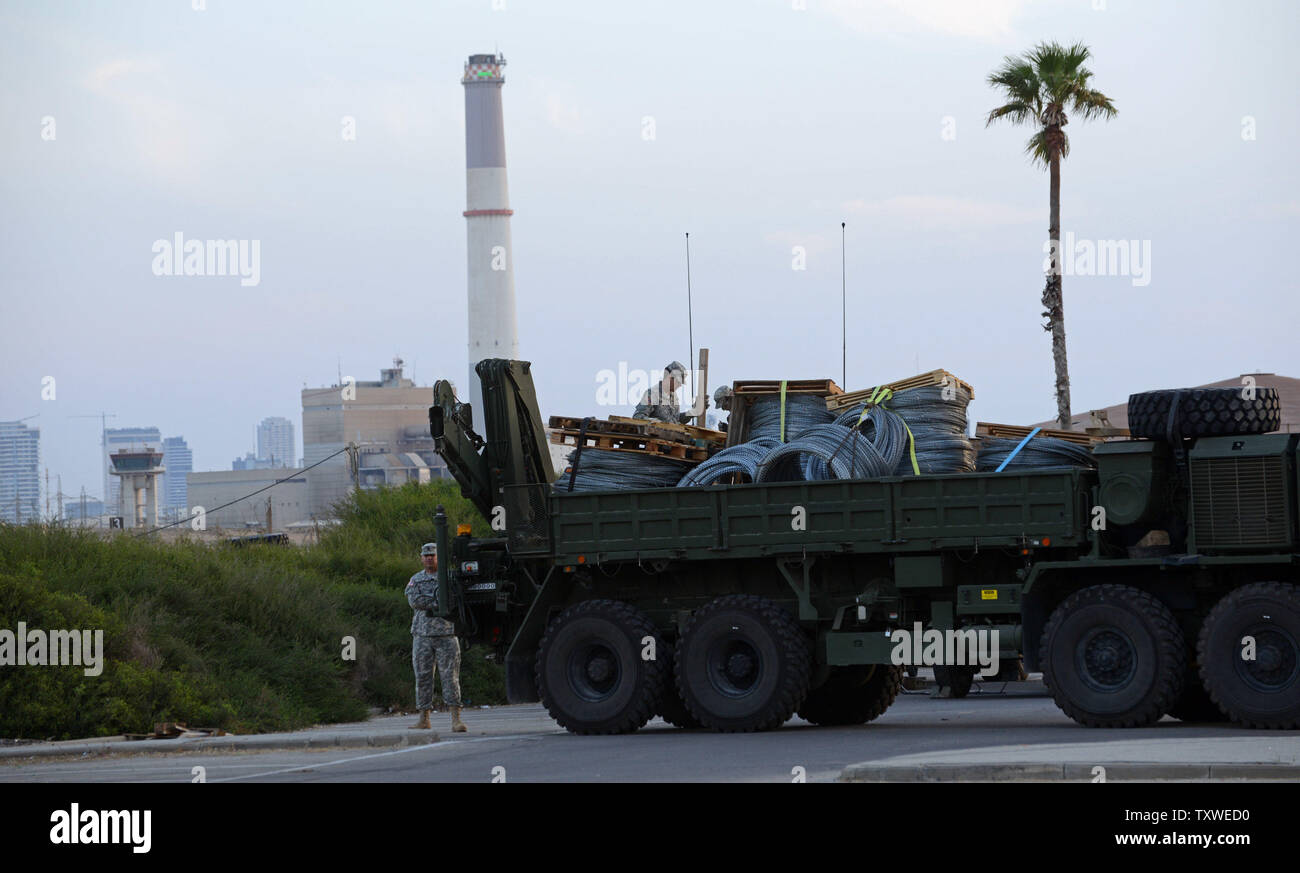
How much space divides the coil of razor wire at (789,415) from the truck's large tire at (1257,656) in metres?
4.60

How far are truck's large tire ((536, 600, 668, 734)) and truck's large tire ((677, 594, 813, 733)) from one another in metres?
0.43

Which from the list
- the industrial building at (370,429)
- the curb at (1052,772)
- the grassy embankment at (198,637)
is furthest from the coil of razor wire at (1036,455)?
the industrial building at (370,429)

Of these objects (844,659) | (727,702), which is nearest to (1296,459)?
(844,659)

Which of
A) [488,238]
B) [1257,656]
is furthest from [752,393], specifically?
[488,238]

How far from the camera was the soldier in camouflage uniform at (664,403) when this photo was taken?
64.9ft

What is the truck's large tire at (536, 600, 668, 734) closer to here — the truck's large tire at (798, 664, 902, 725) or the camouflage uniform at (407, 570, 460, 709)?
the camouflage uniform at (407, 570, 460, 709)

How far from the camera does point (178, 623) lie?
2473cm

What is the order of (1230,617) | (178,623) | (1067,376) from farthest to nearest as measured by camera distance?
(1067,376)
(178,623)
(1230,617)

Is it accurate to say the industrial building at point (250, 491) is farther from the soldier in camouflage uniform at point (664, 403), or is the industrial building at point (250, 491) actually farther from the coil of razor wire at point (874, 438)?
the coil of razor wire at point (874, 438)

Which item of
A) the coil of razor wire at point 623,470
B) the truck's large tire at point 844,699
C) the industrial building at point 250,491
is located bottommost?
the truck's large tire at point 844,699

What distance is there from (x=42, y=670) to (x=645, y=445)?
7930 mm

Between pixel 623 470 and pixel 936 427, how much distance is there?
132 inches
